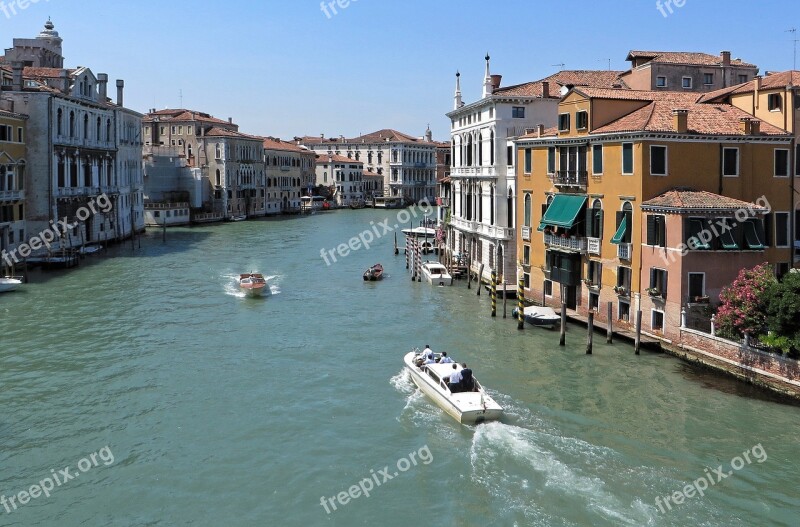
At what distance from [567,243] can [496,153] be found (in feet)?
23.0

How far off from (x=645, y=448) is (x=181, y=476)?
6919 mm

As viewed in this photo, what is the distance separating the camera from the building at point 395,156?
92.0 m

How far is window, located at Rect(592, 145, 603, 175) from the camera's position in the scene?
19717 mm

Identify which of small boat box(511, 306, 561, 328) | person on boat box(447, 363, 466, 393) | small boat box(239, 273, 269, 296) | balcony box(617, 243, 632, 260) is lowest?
person on boat box(447, 363, 466, 393)

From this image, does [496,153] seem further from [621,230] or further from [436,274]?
[621,230]

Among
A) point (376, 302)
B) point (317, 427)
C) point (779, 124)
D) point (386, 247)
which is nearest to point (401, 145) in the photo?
point (386, 247)

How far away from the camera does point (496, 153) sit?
27094 mm

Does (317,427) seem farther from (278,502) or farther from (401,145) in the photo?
(401,145)

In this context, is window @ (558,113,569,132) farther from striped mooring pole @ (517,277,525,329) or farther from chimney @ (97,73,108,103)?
chimney @ (97,73,108,103)

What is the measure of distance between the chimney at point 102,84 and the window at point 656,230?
110 feet

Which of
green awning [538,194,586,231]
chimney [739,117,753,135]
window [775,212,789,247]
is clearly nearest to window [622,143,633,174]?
green awning [538,194,586,231]

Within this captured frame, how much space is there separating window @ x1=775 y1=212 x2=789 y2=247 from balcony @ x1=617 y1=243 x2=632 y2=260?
3.44 m

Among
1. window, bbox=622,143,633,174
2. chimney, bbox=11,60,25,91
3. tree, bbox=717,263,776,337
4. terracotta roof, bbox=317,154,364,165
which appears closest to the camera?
tree, bbox=717,263,776,337

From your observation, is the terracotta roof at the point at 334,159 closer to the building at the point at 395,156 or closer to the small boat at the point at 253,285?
the building at the point at 395,156
